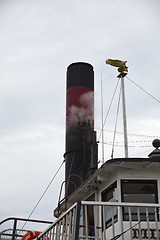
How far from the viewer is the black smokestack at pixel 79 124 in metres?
15.2

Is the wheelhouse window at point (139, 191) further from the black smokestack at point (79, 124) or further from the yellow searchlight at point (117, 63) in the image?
the yellow searchlight at point (117, 63)

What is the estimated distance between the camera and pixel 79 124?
16312 mm

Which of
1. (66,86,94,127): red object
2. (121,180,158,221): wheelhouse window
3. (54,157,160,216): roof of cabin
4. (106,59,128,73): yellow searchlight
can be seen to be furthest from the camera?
(66,86,94,127): red object

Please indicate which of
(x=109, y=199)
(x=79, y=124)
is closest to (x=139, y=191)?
(x=109, y=199)

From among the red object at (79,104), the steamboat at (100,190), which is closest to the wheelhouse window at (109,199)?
the steamboat at (100,190)

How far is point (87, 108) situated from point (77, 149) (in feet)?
7.69

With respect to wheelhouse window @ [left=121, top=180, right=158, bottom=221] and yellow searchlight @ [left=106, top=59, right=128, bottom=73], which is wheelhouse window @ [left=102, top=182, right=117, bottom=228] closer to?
wheelhouse window @ [left=121, top=180, right=158, bottom=221]

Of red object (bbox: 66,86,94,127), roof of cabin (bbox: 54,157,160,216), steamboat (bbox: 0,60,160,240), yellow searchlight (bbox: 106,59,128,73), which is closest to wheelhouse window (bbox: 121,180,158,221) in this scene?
steamboat (bbox: 0,60,160,240)

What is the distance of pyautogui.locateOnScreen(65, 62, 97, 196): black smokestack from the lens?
1525 centimetres

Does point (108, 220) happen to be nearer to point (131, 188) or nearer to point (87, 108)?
point (131, 188)

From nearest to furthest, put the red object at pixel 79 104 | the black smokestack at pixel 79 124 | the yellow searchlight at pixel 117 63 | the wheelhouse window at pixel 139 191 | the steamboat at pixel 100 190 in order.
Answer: the steamboat at pixel 100 190 → the wheelhouse window at pixel 139 191 → the yellow searchlight at pixel 117 63 → the black smokestack at pixel 79 124 → the red object at pixel 79 104

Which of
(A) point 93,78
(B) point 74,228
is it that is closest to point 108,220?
(B) point 74,228

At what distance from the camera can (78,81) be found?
56.5ft

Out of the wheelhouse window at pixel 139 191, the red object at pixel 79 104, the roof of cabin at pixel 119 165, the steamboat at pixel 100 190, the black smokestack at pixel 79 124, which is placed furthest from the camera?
the red object at pixel 79 104
